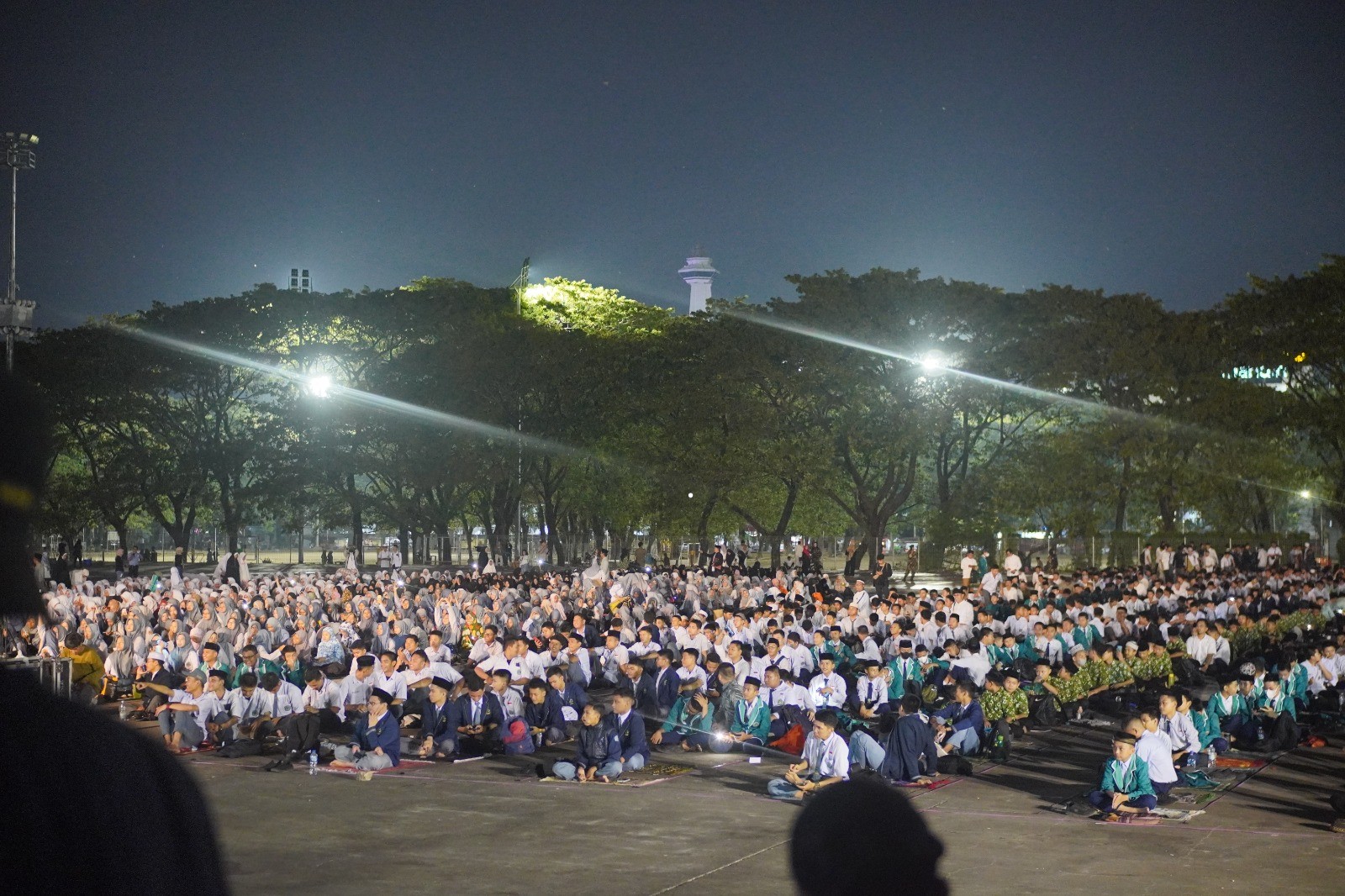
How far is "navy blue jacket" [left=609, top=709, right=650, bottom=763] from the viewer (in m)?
12.9

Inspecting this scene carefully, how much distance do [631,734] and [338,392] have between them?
29.5m

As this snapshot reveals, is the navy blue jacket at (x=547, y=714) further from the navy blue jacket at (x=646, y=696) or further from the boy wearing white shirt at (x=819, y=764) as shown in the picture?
the boy wearing white shirt at (x=819, y=764)

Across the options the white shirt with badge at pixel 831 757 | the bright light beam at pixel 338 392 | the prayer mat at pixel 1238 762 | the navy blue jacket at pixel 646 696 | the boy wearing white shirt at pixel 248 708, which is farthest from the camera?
the bright light beam at pixel 338 392

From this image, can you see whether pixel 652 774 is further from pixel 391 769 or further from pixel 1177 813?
pixel 1177 813

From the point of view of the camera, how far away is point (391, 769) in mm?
13219

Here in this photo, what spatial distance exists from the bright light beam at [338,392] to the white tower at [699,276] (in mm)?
71336

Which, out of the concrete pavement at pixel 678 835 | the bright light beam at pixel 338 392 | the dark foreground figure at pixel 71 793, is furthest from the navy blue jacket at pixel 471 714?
the bright light beam at pixel 338 392

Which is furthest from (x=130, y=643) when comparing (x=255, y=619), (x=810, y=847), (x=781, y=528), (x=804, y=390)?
(x=781, y=528)

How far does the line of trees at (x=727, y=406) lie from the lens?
36.4 meters

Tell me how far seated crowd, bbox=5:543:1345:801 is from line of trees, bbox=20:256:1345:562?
12335 millimetres

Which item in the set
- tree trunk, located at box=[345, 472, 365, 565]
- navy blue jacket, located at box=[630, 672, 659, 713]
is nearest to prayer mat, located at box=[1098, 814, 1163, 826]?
navy blue jacket, located at box=[630, 672, 659, 713]

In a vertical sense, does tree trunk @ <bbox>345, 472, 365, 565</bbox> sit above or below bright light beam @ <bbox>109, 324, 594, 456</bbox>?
below

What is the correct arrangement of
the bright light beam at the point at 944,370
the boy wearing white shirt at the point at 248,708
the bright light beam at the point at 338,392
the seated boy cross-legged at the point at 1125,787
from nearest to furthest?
1. the seated boy cross-legged at the point at 1125,787
2. the boy wearing white shirt at the point at 248,708
3. the bright light beam at the point at 944,370
4. the bright light beam at the point at 338,392

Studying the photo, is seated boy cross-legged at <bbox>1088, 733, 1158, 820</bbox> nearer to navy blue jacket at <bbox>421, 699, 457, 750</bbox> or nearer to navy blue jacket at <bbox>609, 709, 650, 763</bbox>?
navy blue jacket at <bbox>609, 709, 650, 763</bbox>
